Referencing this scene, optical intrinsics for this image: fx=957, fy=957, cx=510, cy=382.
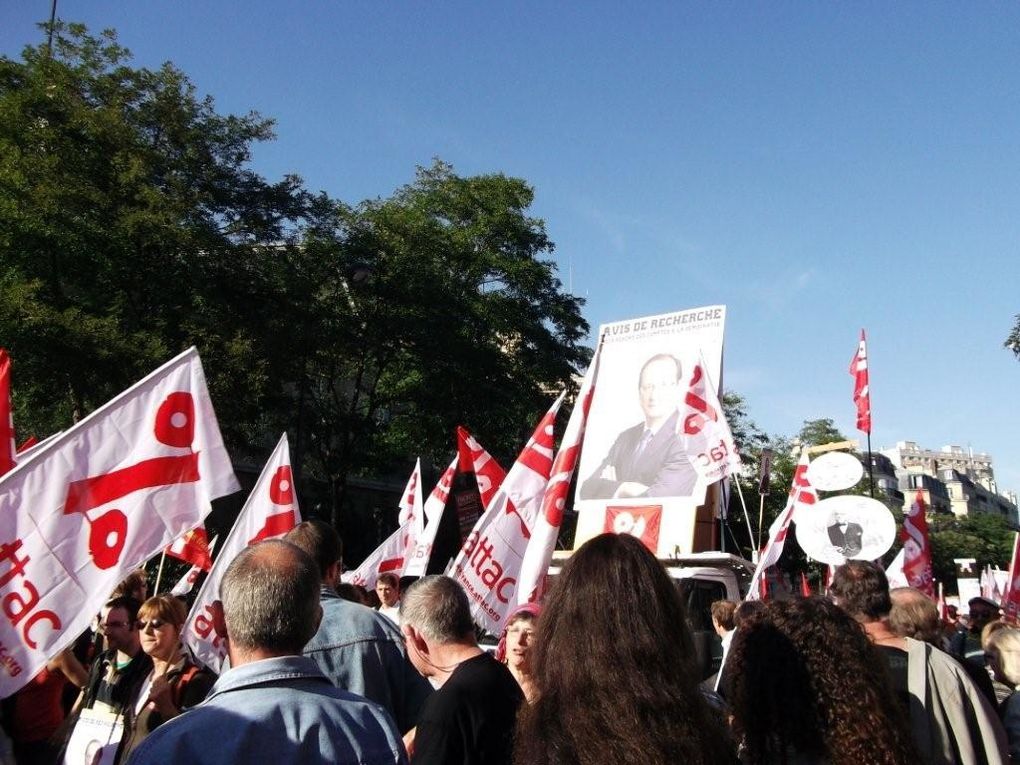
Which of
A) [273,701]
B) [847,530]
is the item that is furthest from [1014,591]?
[273,701]

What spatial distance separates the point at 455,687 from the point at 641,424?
12971mm

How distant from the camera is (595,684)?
214 cm

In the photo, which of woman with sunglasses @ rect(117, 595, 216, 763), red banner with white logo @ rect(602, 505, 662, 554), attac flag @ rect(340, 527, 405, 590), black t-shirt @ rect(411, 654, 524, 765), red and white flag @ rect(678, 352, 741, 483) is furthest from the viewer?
red banner with white logo @ rect(602, 505, 662, 554)

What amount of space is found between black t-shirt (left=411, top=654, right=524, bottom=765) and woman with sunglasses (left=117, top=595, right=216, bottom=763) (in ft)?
5.58

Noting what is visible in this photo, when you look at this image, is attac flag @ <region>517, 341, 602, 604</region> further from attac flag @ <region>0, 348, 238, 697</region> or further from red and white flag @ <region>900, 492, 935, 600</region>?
red and white flag @ <region>900, 492, 935, 600</region>

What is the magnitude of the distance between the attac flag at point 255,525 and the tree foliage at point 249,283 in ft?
43.5

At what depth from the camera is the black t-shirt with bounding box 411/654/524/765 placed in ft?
10.2

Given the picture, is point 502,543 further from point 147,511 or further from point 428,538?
point 428,538

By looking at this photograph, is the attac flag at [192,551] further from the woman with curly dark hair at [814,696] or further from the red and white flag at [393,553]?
the woman with curly dark hair at [814,696]

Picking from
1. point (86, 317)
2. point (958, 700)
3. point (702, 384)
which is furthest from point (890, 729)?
point (86, 317)

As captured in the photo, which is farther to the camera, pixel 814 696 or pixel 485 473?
pixel 485 473

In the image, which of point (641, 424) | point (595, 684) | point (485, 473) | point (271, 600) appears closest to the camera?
point (595, 684)

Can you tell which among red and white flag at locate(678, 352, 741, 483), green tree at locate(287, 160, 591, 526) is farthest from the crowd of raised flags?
green tree at locate(287, 160, 591, 526)

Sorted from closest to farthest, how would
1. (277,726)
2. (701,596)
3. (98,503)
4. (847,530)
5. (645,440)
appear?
(277,726)
(98,503)
(701,596)
(847,530)
(645,440)
